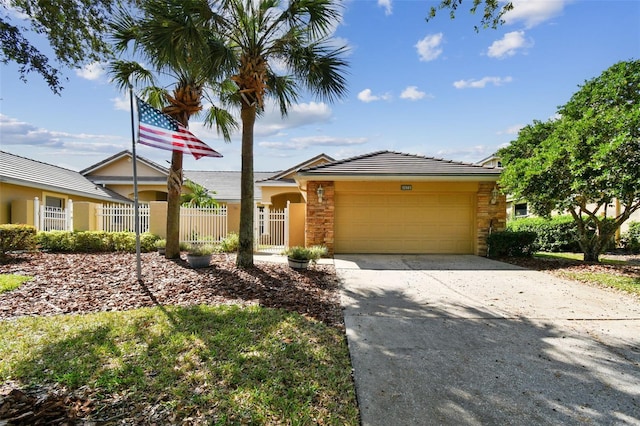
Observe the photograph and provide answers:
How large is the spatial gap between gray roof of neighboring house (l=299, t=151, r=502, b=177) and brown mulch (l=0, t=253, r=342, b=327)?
144 inches

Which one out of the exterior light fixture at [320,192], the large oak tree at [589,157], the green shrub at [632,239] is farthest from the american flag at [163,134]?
the green shrub at [632,239]

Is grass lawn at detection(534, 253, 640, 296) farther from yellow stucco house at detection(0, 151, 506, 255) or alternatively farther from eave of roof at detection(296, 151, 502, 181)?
eave of roof at detection(296, 151, 502, 181)

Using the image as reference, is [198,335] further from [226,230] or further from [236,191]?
[236,191]

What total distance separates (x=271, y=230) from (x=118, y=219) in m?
5.95

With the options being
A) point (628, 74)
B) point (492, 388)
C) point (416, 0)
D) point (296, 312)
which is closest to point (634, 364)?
point (492, 388)

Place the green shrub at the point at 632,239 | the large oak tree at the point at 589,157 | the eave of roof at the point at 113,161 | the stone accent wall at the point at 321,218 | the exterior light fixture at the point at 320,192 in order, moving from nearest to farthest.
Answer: the large oak tree at the point at 589,157, the exterior light fixture at the point at 320,192, the stone accent wall at the point at 321,218, the green shrub at the point at 632,239, the eave of roof at the point at 113,161

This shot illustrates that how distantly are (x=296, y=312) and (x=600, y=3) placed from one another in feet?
27.0

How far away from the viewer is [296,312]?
16.4 ft

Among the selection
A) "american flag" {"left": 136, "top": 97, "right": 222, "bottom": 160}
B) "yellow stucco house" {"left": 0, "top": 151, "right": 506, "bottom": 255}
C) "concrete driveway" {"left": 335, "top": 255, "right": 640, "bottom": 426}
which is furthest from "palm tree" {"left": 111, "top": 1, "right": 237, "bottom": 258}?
"concrete driveway" {"left": 335, "top": 255, "right": 640, "bottom": 426}

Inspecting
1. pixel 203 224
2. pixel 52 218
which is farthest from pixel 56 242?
pixel 203 224

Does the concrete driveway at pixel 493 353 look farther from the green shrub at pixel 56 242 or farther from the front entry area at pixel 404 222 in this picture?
the green shrub at pixel 56 242

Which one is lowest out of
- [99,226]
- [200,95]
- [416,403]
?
[416,403]

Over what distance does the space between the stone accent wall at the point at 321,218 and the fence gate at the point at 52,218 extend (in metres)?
9.21

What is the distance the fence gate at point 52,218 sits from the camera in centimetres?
1222
